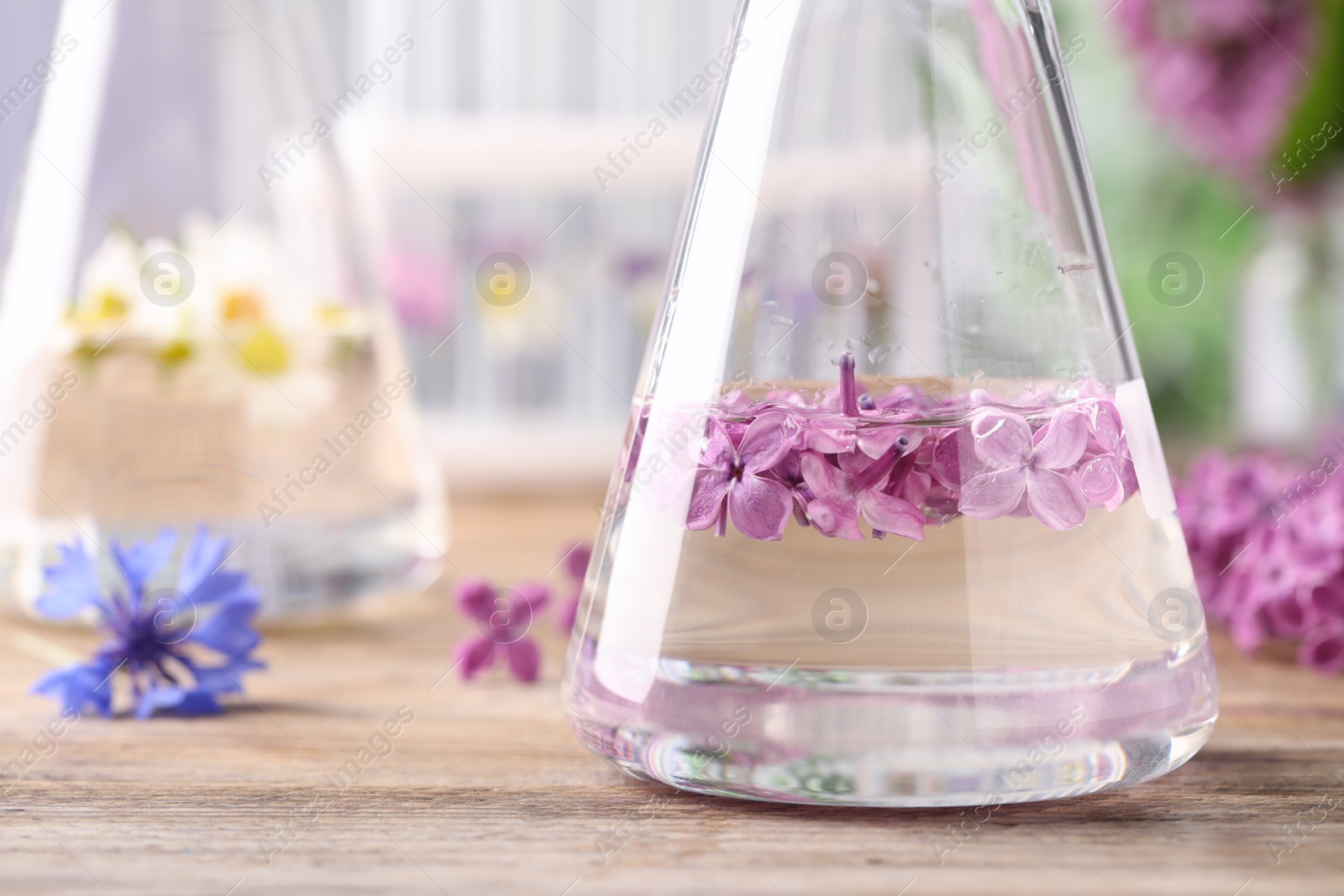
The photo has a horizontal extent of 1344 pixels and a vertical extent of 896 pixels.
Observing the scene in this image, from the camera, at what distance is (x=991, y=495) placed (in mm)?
333

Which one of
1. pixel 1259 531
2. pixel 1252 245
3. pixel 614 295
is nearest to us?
pixel 1259 531

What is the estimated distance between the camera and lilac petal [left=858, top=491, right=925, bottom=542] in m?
0.33

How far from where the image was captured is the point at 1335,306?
1.04 metres

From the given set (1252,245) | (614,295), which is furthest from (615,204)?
(1252,245)

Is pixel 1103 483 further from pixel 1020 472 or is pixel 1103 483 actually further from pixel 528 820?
pixel 528 820

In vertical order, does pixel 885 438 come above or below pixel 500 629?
above

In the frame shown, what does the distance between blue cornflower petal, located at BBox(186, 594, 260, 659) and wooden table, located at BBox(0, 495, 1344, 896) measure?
0.02 m

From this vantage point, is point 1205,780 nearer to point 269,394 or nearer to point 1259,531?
point 1259,531

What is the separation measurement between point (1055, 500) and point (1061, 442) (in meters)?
0.02

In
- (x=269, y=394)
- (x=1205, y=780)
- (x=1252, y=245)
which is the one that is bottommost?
(x=1205, y=780)

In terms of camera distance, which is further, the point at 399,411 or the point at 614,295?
the point at 614,295

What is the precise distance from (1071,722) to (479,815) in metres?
0.17

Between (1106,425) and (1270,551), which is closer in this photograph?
(1106,425)

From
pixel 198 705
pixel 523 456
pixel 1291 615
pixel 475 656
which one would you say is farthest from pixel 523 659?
pixel 523 456
